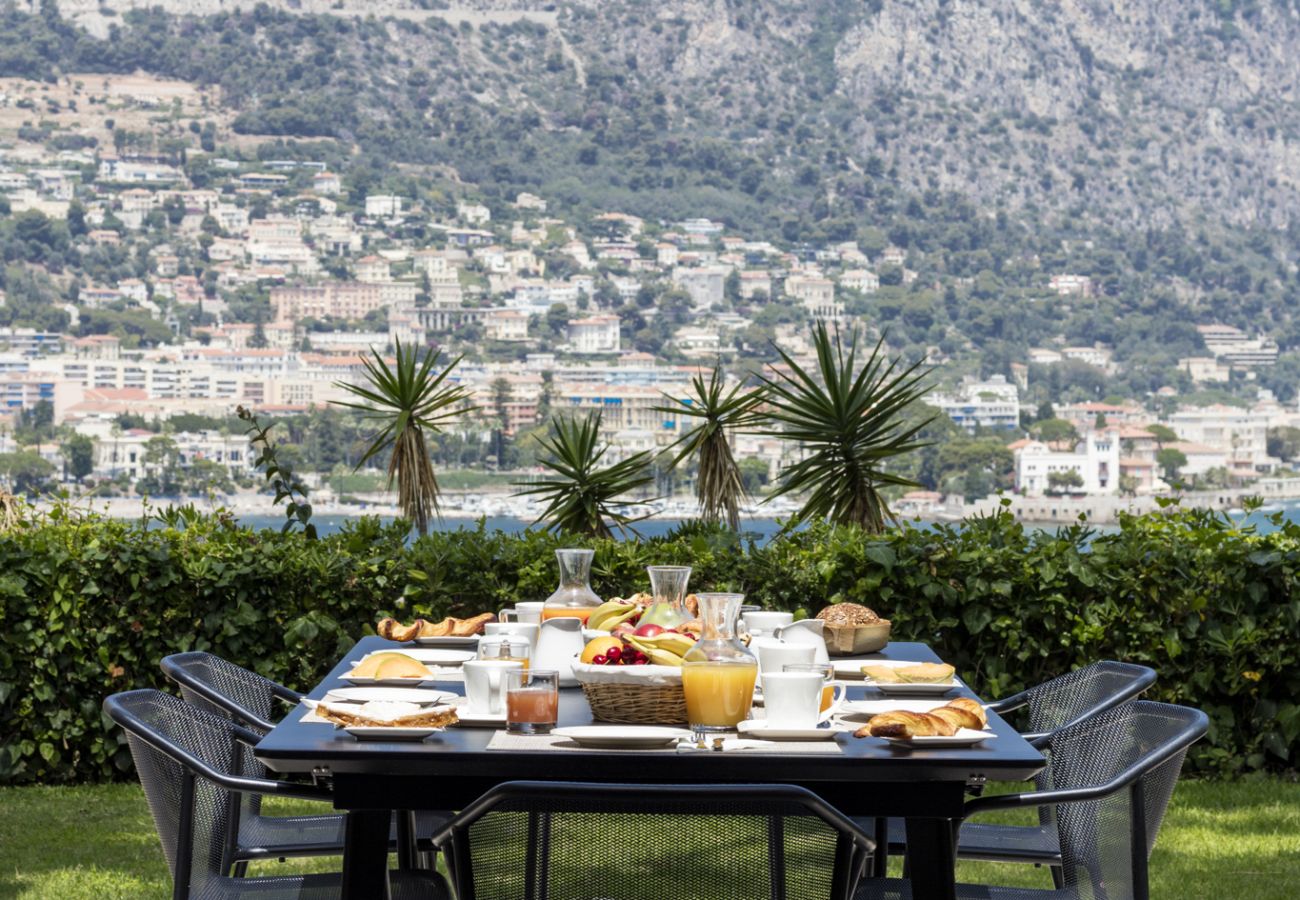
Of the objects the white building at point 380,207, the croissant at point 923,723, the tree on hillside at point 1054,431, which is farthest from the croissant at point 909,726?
the white building at point 380,207

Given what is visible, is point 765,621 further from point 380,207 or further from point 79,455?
point 380,207

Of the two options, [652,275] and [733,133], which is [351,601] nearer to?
[652,275]

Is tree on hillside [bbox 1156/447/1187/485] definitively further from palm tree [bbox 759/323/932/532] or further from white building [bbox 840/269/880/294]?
palm tree [bbox 759/323/932/532]

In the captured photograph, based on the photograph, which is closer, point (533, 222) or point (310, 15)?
point (533, 222)

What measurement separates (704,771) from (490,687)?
44 centimetres

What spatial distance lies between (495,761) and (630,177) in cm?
5980

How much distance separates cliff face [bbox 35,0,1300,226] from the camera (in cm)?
6197

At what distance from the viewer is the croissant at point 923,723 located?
7.63ft

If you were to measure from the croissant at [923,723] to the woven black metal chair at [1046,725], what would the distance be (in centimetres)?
48

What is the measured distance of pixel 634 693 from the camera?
251 centimetres

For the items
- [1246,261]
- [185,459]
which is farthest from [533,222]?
[1246,261]

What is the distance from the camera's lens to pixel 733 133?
6222cm

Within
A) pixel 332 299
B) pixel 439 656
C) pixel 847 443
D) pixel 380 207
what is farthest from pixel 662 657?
pixel 380 207

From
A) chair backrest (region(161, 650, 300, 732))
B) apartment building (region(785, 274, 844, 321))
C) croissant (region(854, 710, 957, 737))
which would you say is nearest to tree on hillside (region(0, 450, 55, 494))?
apartment building (region(785, 274, 844, 321))
